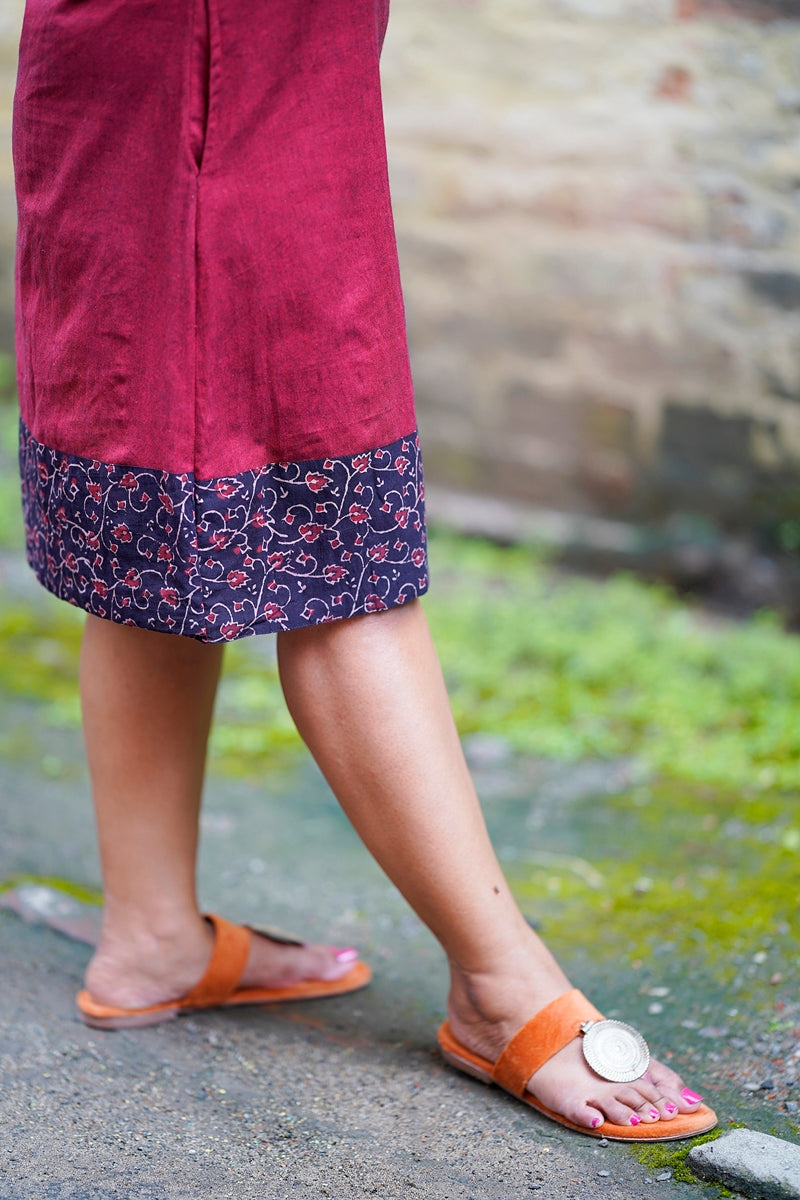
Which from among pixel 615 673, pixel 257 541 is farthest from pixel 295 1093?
pixel 615 673

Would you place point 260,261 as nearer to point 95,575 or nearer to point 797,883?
point 95,575

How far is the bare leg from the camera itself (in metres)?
1.43

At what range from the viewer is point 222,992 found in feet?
5.13

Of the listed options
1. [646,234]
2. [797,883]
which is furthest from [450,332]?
[797,883]

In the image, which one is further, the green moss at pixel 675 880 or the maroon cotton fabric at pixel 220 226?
the green moss at pixel 675 880

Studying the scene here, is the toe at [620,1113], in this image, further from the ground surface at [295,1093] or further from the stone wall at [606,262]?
the stone wall at [606,262]

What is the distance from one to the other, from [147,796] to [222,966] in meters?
0.26

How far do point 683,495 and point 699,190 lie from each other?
0.81 meters

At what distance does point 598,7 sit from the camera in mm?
3053

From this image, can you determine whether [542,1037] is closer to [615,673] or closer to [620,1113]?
[620,1113]

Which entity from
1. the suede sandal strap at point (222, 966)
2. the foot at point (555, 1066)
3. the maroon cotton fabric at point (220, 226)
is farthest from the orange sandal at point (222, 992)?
the maroon cotton fabric at point (220, 226)

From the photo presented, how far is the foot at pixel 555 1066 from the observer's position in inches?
49.7

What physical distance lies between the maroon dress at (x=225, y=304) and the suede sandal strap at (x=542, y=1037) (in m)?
0.50

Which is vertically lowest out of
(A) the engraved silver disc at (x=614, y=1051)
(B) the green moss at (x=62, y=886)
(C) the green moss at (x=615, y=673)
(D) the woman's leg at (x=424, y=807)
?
(C) the green moss at (x=615, y=673)
